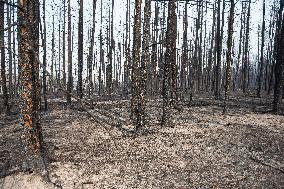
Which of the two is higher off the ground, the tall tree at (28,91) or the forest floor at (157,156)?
the tall tree at (28,91)

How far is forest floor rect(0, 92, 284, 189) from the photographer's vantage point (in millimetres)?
7965

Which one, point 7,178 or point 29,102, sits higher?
point 29,102

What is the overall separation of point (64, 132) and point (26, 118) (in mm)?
4821

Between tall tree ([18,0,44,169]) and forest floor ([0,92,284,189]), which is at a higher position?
tall tree ([18,0,44,169])

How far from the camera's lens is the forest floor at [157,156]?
26.1 ft

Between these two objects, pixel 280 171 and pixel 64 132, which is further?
pixel 64 132

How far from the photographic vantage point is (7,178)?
7762mm

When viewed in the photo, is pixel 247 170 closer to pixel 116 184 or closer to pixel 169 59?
pixel 116 184

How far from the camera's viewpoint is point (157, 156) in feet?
32.3

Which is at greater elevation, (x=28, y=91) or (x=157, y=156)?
Answer: (x=28, y=91)

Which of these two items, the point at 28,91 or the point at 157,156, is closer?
the point at 28,91

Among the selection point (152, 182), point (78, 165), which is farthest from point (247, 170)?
point (78, 165)

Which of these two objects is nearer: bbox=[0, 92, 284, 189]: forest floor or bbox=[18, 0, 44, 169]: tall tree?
bbox=[0, 92, 284, 189]: forest floor

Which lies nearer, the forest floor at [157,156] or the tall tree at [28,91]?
the forest floor at [157,156]
